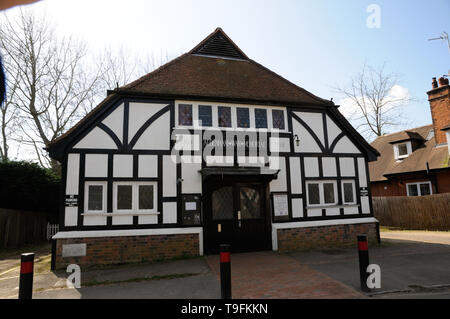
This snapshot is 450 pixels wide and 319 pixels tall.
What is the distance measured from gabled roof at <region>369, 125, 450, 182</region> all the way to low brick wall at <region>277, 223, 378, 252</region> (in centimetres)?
969

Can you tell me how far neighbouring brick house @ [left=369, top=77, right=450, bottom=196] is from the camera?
58.4 feet

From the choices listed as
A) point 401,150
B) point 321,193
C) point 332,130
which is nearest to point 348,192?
point 321,193

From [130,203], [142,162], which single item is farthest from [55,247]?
[142,162]

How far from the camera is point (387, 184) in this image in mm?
21094

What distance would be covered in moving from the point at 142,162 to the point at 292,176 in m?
5.30

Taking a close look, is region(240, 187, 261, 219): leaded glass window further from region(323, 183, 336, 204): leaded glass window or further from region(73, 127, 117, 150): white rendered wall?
region(73, 127, 117, 150): white rendered wall

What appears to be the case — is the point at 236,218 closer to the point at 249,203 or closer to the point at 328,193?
the point at 249,203

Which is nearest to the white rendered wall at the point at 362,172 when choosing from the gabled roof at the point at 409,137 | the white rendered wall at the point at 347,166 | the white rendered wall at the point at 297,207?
the white rendered wall at the point at 347,166

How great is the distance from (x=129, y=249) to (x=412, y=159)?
19014 mm

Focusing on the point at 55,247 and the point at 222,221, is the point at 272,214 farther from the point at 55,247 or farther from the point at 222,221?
the point at 55,247

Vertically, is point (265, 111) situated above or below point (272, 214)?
above

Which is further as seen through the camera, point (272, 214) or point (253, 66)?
point (253, 66)

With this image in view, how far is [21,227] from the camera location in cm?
1391
